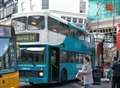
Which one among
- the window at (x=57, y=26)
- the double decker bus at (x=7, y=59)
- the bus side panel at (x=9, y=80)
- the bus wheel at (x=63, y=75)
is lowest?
the bus wheel at (x=63, y=75)

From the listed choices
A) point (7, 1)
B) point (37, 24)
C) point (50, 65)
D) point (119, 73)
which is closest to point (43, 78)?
point (50, 65)

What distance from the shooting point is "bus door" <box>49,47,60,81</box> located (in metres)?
23.3

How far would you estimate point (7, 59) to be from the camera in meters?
12.4

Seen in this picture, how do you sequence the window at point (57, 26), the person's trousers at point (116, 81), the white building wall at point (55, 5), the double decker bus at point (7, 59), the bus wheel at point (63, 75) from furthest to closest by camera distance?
the white building wall at point (55, 5)
the bus wheel at point (63, 75)
the window at point (57, 26)
the person's trousers at point (116, 81)
the double decker bus at point (7, 59)

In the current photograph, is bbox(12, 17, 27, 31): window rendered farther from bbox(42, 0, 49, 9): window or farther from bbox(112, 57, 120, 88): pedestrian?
bbox(42, 0, 49, 9): window

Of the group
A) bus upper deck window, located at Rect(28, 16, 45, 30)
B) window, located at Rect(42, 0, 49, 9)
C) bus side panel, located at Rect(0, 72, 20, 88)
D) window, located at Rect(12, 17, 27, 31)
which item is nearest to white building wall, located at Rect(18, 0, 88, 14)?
window, located at Rect(42, 0, 49, 9)

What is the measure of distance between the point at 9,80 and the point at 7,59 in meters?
0.62

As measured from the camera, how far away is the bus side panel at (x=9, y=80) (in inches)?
465

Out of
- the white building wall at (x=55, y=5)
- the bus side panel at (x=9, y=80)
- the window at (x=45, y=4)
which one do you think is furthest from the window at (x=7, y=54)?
the window at (x=45, y=4)

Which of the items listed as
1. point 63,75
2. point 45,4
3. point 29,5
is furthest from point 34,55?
point 29,5

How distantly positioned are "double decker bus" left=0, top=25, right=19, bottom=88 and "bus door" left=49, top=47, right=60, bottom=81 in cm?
1011

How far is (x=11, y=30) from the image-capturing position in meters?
13.0

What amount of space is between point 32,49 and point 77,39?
20.1 feet

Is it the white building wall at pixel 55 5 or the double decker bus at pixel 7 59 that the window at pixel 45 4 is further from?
the double decker bus at pixel 7 59
